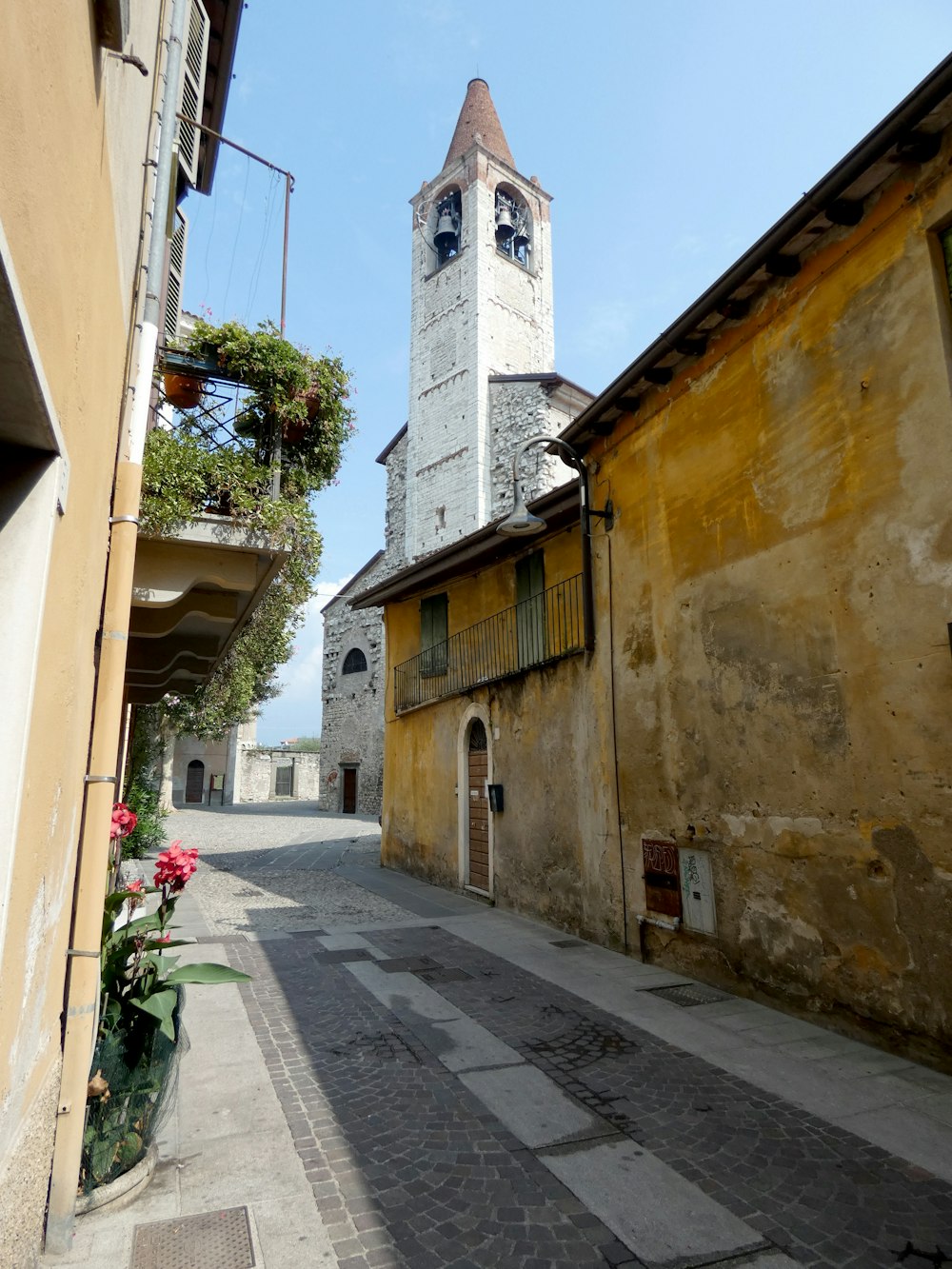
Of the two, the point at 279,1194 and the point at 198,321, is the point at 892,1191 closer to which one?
the point at 279,1194

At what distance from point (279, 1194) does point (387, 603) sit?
42.1ft

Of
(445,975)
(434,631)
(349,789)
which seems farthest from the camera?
(349,789)

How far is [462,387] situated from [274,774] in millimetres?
29044

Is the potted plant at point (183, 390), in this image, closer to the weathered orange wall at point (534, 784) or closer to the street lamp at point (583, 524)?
the street lamp at point (583, 524)

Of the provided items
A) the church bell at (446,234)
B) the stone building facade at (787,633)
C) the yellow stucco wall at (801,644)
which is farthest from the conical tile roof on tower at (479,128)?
the yellow stucco wall at (801,644)

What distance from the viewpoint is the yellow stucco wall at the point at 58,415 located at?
5.40 ft

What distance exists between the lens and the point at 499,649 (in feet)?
37.9

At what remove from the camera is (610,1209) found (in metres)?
3.05

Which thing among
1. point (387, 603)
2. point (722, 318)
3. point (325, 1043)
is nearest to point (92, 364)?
point (325, 1043)

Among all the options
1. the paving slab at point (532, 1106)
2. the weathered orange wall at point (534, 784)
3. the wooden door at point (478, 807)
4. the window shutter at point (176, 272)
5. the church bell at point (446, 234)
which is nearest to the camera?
the paving slab at point (532, 1106)

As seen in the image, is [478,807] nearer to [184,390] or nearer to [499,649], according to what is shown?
[499,649]

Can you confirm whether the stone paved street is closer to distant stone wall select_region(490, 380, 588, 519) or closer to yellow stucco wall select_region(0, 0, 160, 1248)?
yellow stucco wall select_region(0, 0, 160, 1248)

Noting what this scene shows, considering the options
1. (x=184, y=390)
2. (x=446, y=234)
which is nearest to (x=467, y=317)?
(x=446, y=234)

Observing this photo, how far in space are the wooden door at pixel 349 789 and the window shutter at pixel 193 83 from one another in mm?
25160
